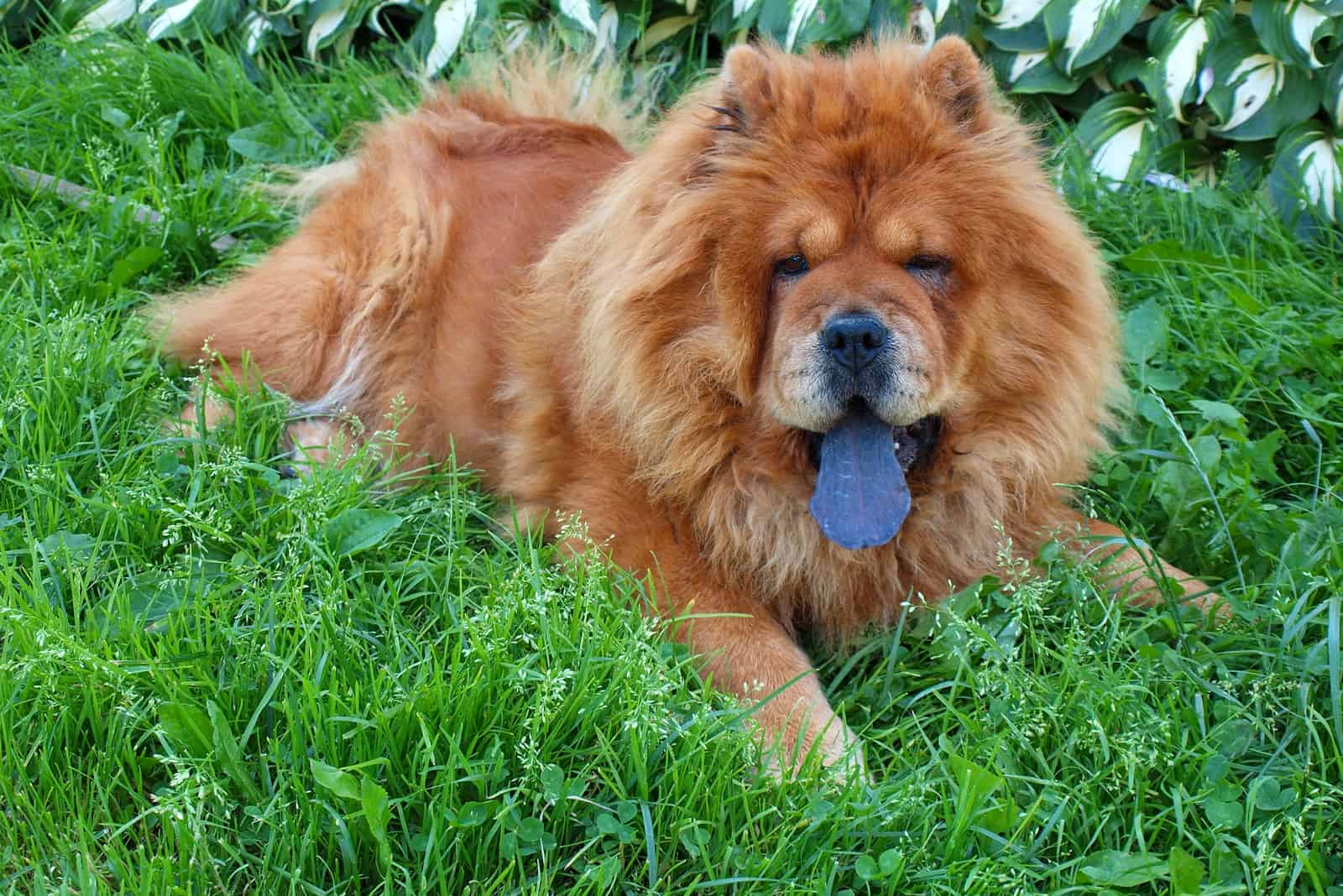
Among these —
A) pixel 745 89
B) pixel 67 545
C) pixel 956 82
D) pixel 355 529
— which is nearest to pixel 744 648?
pixel 355 529

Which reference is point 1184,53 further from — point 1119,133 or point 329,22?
point 329,22

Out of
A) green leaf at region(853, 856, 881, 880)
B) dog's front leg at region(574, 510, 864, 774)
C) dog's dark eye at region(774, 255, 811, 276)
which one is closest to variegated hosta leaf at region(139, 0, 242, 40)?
dog's front leg at region(574, 510, 864, 774)

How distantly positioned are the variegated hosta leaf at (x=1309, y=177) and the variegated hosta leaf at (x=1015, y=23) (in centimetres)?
95

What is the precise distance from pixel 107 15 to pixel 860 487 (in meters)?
4.41

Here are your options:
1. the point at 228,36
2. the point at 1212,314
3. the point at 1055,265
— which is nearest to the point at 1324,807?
the point at 1055,265

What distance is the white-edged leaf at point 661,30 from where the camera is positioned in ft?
17.5

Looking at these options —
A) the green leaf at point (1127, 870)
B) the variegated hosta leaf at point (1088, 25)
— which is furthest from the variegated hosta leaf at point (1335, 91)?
the green leaf at point (1127, 870)

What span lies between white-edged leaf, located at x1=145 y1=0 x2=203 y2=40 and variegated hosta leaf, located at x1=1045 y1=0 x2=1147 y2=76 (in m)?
3.54

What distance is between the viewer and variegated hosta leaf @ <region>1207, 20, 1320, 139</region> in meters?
4.51

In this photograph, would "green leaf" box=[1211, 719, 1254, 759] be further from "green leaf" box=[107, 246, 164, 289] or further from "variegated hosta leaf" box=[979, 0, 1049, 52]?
"green leaf" box=[107, 246, 164, 289]

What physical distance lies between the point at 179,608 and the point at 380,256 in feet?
5.28

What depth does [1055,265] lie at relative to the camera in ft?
9.57

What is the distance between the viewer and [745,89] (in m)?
2.86

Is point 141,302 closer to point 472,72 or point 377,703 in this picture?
point 472,72
